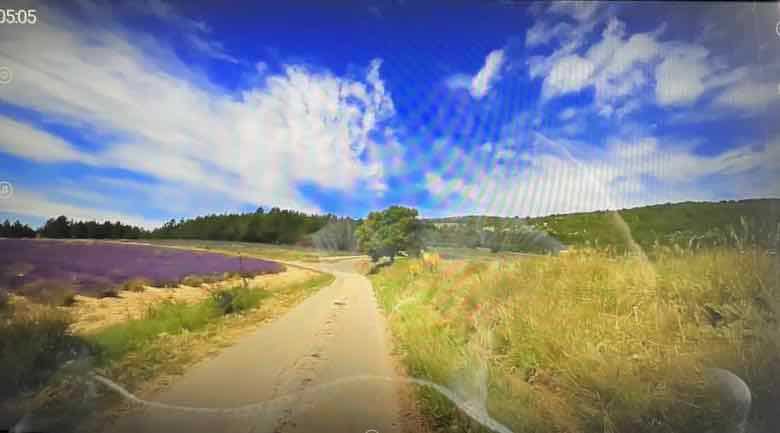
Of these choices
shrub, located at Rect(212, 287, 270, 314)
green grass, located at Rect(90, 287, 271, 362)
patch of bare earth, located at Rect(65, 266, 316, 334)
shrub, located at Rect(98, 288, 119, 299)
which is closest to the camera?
patch of bare earth, located at Rect(65, 266, 316, 334)

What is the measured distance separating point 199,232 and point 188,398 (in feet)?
3.53

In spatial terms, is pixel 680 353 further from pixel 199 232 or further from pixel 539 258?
pixel 199 232

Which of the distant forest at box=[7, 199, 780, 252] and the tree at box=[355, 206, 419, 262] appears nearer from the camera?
the distant forest at box=[7, 199, 780, 252]

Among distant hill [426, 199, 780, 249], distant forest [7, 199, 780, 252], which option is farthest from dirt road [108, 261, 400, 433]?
distant hill [426, 199, 780, 249]

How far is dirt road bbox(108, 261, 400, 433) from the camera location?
59.4 inches

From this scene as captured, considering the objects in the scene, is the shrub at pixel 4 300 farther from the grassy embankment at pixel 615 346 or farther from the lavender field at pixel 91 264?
the grassy embankment at pixel 615 346

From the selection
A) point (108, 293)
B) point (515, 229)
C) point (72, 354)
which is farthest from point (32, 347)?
point (515, 229)

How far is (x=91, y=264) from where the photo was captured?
2.29 metres

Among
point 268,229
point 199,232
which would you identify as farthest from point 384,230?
point 199,232

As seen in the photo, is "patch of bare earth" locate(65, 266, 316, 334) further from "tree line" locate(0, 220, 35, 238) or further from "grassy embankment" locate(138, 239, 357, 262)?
"grassy embankment" locate(138, 239, 357, 262)

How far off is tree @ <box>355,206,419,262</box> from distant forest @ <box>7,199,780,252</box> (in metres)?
0.07

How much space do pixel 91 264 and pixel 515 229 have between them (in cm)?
317

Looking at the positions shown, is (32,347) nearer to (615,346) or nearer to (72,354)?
(72,354)

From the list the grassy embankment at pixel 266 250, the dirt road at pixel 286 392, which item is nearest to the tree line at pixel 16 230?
the grassy embankment at pixel 266 250
